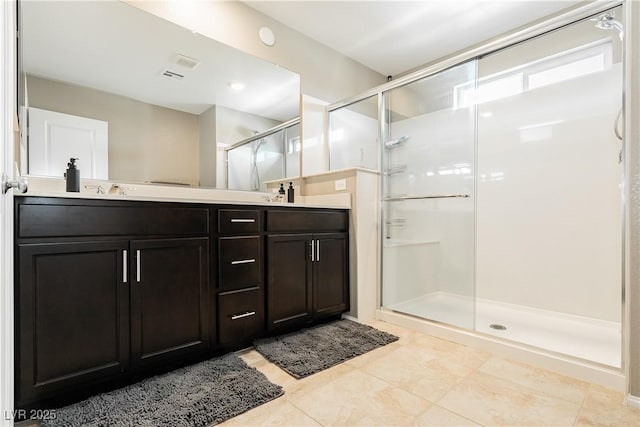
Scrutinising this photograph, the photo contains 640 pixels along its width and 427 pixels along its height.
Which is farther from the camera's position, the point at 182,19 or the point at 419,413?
the point at 182,19

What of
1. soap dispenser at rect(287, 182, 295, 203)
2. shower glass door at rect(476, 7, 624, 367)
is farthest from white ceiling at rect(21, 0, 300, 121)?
shower glass door at rect(476, 7, 624, 367)

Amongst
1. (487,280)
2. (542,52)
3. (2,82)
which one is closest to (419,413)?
(2,82)

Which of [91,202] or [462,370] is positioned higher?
[91,202]

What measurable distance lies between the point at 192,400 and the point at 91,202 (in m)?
0.98

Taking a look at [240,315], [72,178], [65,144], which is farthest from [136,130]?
[240,315]

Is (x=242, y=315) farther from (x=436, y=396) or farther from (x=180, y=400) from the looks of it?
(x=436, y=396)

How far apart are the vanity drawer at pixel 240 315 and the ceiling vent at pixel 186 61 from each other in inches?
64.7

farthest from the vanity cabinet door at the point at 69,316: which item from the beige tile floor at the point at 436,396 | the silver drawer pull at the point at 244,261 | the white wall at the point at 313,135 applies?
the white wall at the point at 313,135

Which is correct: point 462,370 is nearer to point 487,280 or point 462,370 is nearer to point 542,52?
point 487,280

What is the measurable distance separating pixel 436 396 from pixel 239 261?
1.24m

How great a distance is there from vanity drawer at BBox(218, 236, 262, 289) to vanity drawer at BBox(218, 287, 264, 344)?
0.19 ft

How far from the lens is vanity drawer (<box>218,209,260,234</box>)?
1.83 meters

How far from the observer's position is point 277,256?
2.09 m

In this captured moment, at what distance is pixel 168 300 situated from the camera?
160 centimetres
